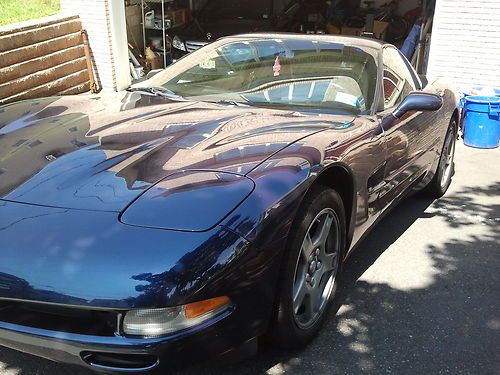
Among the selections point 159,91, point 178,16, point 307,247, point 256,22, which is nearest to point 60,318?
point 307,247

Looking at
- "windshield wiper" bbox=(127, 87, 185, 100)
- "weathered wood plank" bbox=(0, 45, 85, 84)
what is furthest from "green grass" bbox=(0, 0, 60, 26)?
"windshield wiper" bbox=(127, 87, 185, 100)

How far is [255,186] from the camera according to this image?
2.26m

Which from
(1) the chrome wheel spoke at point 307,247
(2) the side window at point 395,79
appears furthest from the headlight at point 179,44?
(1) the chrome wheel spoke at point 307,247

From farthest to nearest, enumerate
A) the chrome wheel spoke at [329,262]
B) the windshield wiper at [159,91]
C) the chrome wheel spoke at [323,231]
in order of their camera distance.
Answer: the windshield wiper at [159,91] < the chrome wheel spoke at [329,262] < the chrome wheel spoke at [323,231]

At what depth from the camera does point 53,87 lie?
776 cm

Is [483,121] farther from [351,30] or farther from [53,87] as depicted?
[351,30]

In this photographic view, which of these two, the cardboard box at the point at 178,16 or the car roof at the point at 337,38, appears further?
the cardboard box at the point at 178,16

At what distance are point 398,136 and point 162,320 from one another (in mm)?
2119

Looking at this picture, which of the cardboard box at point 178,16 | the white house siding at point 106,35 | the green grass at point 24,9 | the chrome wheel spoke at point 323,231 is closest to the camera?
the chrome wheel spoke at point 323,231

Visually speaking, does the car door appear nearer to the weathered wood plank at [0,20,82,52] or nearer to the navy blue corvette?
the navy blue corvette

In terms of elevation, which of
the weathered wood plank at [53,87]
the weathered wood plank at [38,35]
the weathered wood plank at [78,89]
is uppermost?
the weathered wood plank at [38,35]

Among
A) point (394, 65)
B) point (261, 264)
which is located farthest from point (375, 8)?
point (261, 264)

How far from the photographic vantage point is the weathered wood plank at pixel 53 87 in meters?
7.11

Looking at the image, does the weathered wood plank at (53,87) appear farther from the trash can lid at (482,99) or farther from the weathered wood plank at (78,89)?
the trash can lid at (482,99)
